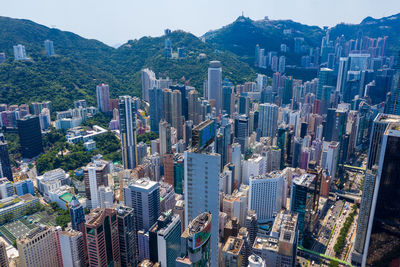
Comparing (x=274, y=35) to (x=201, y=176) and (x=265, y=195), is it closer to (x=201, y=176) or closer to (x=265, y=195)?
(x=265, y=195)

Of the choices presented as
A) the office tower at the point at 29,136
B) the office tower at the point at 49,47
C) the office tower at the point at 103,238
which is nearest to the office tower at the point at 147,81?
the office tower at the point at 49,47

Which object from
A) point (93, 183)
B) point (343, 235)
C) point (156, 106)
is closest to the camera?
point (343, 235)

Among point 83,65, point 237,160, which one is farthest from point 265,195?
point 83,65

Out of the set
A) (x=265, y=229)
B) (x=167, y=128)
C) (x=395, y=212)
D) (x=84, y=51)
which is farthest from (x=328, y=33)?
(x=395, y=212)

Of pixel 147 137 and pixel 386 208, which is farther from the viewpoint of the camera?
pixel 147 137

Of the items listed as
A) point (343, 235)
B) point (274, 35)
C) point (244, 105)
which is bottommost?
point (343, 235)

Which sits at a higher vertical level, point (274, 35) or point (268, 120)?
point (274, 35)

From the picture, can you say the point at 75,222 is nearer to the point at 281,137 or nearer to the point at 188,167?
the point at 188,167
